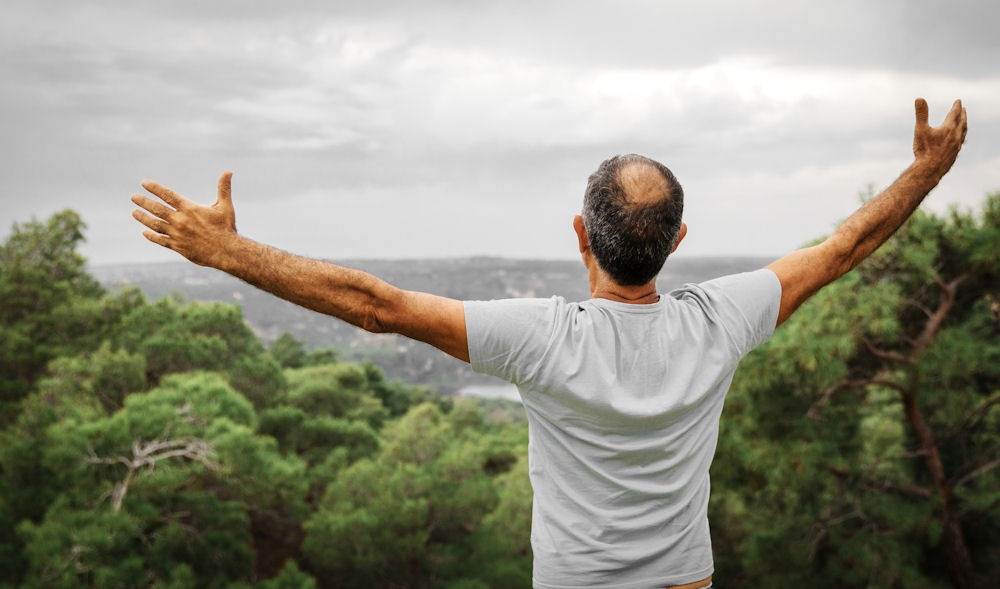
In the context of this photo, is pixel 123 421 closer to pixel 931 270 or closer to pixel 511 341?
pixel 931 270

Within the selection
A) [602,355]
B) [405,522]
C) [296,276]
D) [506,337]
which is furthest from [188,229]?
[405,522]

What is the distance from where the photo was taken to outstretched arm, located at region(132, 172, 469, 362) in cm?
115

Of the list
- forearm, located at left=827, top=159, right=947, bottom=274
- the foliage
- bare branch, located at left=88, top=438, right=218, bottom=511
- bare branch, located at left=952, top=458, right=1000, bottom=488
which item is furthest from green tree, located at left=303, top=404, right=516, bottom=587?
forearm, located at left=827, top=159, right=947, bottom=274

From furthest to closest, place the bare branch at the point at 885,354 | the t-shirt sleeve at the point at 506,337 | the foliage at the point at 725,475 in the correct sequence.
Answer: the foliage at the point at 725,475 < the bare branch at the point at 885,354 < the t-shirt sleeve at the point at 506,337

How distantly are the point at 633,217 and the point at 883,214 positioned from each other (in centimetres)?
61

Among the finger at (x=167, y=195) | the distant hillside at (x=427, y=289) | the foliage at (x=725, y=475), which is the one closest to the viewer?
the finger at (x=167, y=195)

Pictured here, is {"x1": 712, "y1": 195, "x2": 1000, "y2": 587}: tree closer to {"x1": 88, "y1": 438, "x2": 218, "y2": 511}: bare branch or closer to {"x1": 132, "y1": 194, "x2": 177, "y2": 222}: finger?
{"x1": 88, "y1": 438, "x2": 218, "y2": 511}: bare branch

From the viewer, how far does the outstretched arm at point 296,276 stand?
1.15 m

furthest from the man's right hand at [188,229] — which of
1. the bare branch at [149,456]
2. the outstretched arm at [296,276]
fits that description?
the bare branch at [149,456]

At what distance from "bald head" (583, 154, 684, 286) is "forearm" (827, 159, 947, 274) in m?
0.41

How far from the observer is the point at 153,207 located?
122 centimetres

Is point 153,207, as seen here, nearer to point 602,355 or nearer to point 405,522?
point 602,355

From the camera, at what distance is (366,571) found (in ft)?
37.7

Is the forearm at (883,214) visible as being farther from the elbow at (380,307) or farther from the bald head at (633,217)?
the elbow at (380,307)
